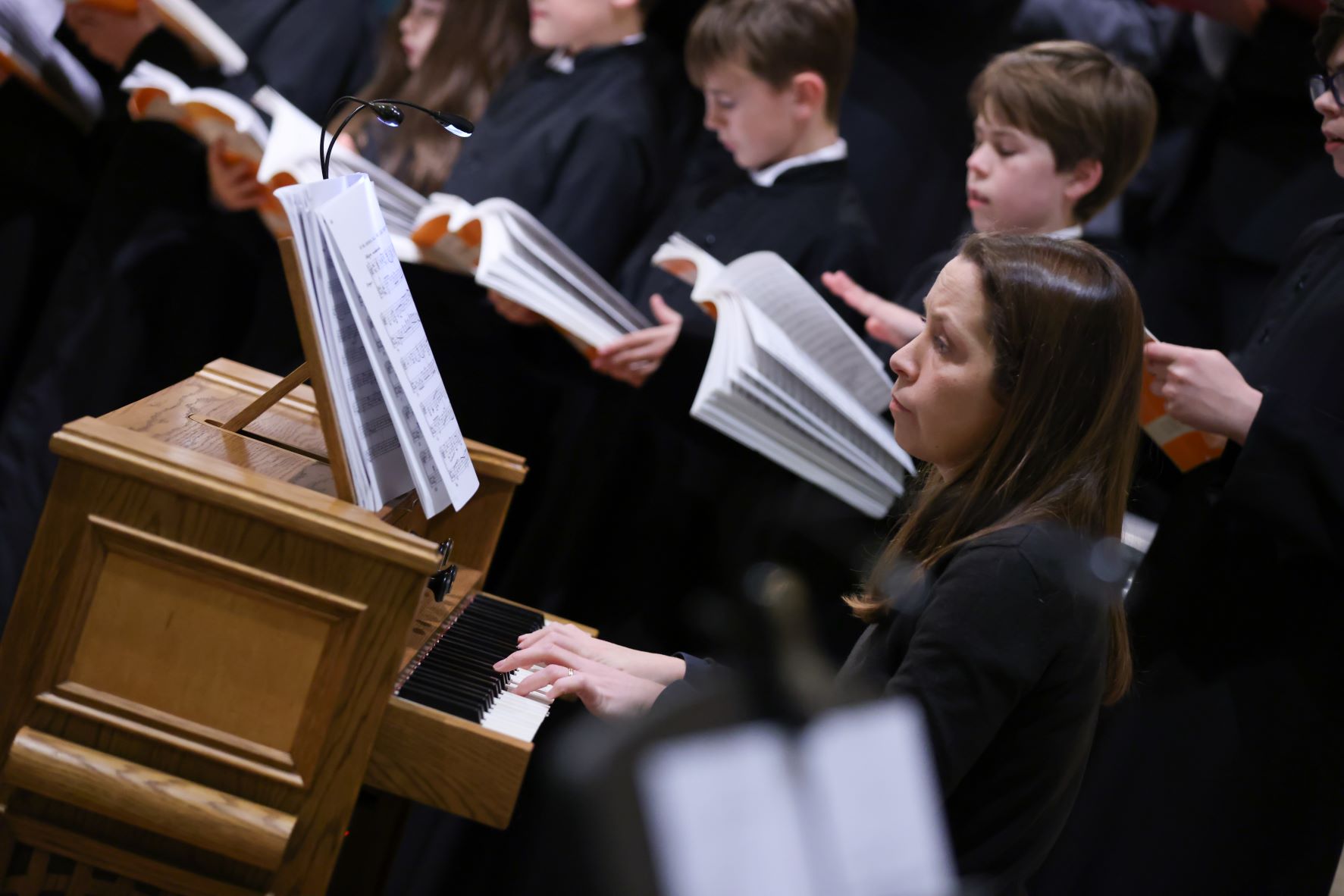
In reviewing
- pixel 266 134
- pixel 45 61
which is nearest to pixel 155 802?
pixel 266 134

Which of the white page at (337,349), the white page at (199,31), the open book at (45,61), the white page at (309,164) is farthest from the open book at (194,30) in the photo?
the white page at (337,349)

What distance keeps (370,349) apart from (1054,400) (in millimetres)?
720

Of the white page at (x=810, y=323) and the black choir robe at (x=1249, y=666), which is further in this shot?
the white page at (x=810, y=323)

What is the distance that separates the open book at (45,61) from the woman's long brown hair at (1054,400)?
7.08 ft

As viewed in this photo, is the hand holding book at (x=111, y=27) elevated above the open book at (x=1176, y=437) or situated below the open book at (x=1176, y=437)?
below

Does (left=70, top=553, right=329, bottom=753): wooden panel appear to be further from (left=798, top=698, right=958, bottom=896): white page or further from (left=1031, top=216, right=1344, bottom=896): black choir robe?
(left=1031, top=216, right=1344, bottom=896): black choir robe

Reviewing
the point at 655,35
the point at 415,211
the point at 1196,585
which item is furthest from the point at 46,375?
the point at 1196,585

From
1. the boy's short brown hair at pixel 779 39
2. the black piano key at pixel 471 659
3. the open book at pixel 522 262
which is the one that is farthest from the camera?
the boy's short brown hair at pixel 779 39

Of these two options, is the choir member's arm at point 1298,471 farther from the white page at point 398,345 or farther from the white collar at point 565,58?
the white collar at point 565,58

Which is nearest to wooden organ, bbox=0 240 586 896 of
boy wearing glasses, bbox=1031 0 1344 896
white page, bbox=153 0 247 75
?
boy wearing glasses, bbox=1031 0 1344 896

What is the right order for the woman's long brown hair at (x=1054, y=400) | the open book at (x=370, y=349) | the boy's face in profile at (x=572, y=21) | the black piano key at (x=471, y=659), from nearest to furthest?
1. the woman's long brown hair at (x=1054, y=400)
2. the open book at (x=370, y=349)
3. the black piano key at (x=471, y=659)
4. the boy's face in profile at (x=572, y=21)

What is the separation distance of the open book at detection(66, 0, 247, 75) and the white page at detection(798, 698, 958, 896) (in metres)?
2.07

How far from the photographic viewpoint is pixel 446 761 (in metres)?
1.48

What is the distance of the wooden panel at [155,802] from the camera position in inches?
55.6
